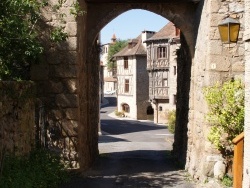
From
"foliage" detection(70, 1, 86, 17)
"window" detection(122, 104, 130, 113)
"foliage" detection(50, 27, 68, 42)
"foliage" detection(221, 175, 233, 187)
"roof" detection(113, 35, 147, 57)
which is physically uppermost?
"roof" detection(113, 35, 147, 57)


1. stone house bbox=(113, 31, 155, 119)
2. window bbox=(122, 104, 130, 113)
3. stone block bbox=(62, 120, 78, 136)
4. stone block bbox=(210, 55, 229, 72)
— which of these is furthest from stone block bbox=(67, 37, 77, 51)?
window bbox=(122, 104, 130, 113)

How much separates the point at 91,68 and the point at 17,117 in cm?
428

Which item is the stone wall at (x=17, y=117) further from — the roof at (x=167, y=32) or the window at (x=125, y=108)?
the window at (x=125, y=108)

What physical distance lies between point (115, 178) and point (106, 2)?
14.1 feet

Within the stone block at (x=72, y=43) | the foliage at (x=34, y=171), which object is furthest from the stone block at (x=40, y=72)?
the foliage at (x=34, y=171)

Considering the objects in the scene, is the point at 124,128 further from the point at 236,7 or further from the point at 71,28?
the point at 236,7

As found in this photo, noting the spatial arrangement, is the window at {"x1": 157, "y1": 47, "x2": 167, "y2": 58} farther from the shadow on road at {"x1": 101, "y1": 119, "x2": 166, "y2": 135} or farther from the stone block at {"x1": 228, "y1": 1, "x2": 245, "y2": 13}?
the stone block at {"x1": 228, "y1": 1, "x2": 245, "y2": 13}

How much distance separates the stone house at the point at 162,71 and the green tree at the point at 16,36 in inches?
1030

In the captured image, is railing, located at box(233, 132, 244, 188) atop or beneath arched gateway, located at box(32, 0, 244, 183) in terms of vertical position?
beneath

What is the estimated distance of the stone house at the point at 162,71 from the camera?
34031mm

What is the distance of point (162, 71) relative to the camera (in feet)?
116

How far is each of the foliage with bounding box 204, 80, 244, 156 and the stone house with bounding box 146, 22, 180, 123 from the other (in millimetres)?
25825

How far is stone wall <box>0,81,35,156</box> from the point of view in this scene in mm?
6258

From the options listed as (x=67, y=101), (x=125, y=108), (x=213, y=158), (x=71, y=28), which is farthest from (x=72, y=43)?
(x=125, y=108)
